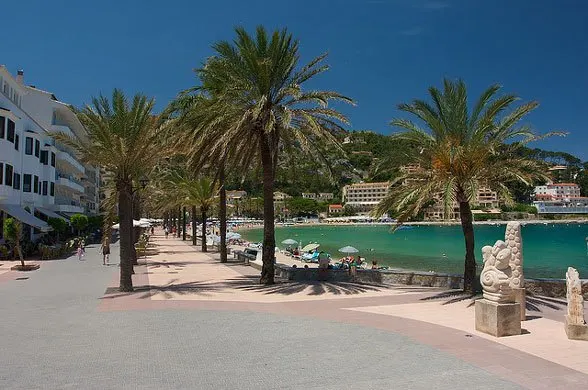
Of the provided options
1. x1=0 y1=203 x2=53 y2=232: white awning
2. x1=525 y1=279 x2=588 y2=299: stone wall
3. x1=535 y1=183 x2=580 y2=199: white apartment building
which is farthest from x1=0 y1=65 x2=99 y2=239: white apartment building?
x1=535 y1=183 x2=580 y2=199: white apartment building

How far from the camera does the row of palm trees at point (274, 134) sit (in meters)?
14.7

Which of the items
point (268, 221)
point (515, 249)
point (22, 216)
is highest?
point (22, 216)

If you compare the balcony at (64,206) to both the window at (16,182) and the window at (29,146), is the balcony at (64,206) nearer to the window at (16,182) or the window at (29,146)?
the window at (29,146)

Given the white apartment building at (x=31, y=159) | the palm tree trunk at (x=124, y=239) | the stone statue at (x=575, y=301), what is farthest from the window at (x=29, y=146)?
the stone statue at (x=575, y=301)

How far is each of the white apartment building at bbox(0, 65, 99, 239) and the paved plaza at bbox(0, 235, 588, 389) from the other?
1159 centimetres

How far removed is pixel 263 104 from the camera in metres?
16.1

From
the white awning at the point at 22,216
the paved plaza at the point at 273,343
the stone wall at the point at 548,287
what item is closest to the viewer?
the paved plaza at the point at 273,343

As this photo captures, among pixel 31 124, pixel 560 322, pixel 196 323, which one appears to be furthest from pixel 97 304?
pixel 31 124

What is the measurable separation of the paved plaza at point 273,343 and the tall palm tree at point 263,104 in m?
4.98

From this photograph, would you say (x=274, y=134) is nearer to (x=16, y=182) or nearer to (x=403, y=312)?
(x=403, y=312)

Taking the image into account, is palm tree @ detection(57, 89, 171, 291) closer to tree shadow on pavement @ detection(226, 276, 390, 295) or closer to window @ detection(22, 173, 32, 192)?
tree shadow on pavement @ detection(226, 276, 390, 295)

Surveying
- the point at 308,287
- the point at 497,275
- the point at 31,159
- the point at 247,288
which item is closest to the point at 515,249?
the point at 497,275

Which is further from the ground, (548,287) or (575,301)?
(575,301)

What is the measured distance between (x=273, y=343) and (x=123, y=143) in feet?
32.3
